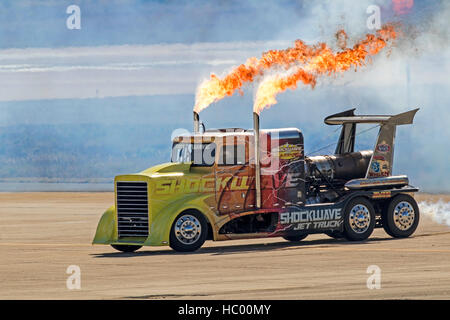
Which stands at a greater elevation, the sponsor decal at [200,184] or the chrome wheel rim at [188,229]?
the sponsor decal at [200,184]

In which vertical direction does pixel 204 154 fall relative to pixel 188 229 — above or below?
above

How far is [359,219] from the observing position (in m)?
29.2

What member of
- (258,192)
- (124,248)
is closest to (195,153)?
(258,192)

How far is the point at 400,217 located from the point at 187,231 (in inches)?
268

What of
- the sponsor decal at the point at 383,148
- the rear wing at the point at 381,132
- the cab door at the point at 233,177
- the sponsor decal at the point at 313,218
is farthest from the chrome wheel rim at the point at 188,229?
the sponsor decal at the point at 383,148

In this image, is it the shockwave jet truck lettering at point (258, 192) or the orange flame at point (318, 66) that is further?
the orange flame at point (318, 66)

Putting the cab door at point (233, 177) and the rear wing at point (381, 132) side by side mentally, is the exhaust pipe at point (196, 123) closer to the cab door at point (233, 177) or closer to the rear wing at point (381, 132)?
the cab door at point (233, 177)

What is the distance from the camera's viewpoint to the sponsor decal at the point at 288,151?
28.3 meters

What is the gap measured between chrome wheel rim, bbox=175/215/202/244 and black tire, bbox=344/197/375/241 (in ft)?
15.0

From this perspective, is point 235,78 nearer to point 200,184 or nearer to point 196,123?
point 196,123

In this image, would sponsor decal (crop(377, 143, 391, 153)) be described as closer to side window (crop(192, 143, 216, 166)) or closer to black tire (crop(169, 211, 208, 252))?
side window (crop(192, 143, 216, 166))

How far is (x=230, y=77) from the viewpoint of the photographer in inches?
1187

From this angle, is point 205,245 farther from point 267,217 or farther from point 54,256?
point 54,256

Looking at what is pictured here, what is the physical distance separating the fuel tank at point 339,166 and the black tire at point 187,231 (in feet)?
13.0
